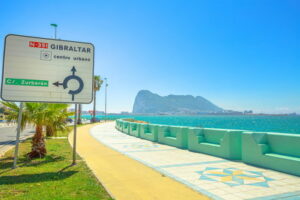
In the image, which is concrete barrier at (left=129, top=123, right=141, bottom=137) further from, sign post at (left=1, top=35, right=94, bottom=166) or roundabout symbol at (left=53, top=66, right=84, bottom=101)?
roundabout symbol at (left=53, top=66, right=84, bottom=101)

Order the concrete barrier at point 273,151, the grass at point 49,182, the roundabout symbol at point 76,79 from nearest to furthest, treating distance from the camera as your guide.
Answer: the grass at point 49,182 → the concrete barrier at point 273,151 → the roundabout symbol at point 76,79

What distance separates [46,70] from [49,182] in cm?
386

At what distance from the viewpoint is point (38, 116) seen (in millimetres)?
8070

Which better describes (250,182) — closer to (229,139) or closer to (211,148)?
(229,139)

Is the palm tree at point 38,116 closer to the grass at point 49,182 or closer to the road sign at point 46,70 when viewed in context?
the grass at point 49,182

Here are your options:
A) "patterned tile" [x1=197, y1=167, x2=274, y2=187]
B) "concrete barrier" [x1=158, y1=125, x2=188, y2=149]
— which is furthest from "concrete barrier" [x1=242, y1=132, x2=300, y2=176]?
"concrete barrier" [x1=158, y1=125, x2=188, y2=149]

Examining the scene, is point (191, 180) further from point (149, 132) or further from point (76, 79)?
point (149, 132)

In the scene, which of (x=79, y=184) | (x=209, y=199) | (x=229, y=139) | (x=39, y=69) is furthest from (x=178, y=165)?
(x=39, y=69)

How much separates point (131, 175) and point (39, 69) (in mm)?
4844

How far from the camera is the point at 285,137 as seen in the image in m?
6.63

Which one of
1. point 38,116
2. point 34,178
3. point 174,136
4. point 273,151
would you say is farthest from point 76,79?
point 174,136

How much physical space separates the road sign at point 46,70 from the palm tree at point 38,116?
1278mm

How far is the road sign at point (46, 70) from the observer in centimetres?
686

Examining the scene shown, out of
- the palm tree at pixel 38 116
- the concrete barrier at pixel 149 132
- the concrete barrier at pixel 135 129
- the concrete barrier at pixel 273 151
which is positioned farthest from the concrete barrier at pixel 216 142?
the concrete barrier at pixel 135 129
